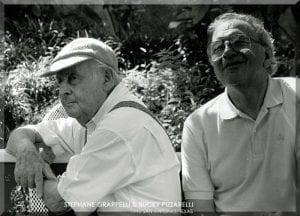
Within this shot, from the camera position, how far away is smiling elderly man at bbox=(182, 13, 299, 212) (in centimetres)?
201

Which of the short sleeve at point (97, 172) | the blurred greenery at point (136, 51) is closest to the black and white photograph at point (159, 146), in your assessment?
the short sleeve at point (97, 172)

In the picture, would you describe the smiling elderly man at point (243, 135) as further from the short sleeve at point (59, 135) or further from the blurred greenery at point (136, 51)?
the blurred greenery at point (136, 51)

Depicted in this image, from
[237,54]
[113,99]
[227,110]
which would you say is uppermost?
[237,54]

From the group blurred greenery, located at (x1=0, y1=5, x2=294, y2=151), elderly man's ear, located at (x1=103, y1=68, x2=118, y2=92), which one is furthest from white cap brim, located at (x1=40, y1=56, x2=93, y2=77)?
blurred greenery, located at (x1=0, y1=5, x2=294, y2=151)

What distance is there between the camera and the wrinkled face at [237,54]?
6.76 feet

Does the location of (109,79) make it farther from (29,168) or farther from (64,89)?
(29,168)

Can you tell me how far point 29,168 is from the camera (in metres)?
1.94

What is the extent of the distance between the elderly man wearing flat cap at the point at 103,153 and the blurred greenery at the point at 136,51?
1.25 m

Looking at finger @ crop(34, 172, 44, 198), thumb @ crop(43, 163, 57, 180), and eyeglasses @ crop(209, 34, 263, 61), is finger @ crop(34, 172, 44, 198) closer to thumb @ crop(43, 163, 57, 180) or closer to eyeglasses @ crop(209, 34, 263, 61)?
thumb @ crop(43, 163, 57, 180)

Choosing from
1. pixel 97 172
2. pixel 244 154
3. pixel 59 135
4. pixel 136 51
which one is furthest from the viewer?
pixel 136 51

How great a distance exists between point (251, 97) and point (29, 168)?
101 centimetres

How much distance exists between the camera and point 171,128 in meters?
3.17

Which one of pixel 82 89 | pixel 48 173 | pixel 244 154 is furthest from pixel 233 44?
pixel 48 173

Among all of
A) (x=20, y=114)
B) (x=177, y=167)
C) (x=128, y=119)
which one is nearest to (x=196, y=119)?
(x=177, y=167)
